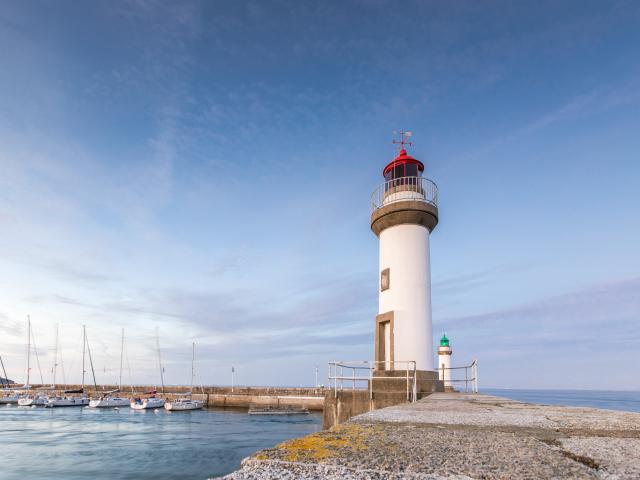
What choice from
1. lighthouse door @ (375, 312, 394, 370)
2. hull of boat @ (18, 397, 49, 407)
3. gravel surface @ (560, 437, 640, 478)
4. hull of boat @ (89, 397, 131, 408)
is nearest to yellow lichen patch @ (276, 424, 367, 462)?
gravel surface @ (560, 437, 640, 478)

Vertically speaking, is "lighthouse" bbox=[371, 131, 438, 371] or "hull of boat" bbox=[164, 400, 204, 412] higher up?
"lighthouse" bbox=[371, 131, 438, 371]

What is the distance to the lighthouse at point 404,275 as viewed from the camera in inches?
595

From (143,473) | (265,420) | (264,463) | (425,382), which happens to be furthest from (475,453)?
(265,420)

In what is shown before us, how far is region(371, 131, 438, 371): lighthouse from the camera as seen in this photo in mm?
15125

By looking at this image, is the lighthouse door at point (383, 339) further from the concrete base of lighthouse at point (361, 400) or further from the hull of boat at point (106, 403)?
the hull of boat at point (106, 403)

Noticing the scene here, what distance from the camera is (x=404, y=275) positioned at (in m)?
15.7

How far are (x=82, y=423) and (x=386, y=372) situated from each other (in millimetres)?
40179

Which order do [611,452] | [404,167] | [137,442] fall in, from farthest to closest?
[137,442], [404,167], [611,452]

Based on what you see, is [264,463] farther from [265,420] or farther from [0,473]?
[265,420]

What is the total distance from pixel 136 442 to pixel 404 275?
26.2 m

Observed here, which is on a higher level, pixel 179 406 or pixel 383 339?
pixel 383 339

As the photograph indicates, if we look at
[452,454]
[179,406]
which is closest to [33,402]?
[179,406]

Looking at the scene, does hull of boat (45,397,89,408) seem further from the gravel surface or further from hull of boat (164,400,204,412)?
the gravel surface

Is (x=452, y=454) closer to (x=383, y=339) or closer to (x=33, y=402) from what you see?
(x=383, y=339)
